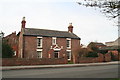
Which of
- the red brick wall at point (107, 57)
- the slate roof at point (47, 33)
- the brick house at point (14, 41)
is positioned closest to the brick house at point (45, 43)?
the slate roof at point (47, 33)

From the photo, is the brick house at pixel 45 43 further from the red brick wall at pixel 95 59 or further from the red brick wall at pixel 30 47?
the red brick wall at pixel 95 59

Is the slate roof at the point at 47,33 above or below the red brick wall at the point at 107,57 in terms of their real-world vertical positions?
above

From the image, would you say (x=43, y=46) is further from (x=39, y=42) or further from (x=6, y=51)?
(x=6, y=51)

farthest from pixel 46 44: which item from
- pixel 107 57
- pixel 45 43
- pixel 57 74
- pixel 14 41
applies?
pixel 57 74

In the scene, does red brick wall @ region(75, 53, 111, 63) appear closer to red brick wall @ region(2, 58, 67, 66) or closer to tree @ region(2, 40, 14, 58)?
red brick wall @ region(2, 58, 67, 66)

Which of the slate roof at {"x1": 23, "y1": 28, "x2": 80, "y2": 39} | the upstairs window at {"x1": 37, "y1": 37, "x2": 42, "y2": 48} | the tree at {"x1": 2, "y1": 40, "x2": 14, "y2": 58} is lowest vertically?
the tree at {"x1": 2, "y1": 40, "x2": 14, "y2": 58}

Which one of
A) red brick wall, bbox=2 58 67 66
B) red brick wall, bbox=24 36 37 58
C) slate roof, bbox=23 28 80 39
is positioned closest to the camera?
red brick wall, bbox=2 58 67 66

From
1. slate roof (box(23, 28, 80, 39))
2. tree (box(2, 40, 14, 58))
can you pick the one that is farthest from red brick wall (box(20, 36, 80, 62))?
tree (box(2, 40, 14, 58))

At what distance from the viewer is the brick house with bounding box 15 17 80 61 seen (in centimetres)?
3994

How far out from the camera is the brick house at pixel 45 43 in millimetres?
39938

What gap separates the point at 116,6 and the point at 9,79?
28.4 feet

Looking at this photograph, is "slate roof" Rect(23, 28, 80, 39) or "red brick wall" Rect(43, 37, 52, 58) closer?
"slate roof" Rect(23, 28, 80, 39)

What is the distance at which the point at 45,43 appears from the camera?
41625mm

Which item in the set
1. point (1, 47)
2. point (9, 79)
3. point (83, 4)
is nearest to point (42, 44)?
point (1, 47)
